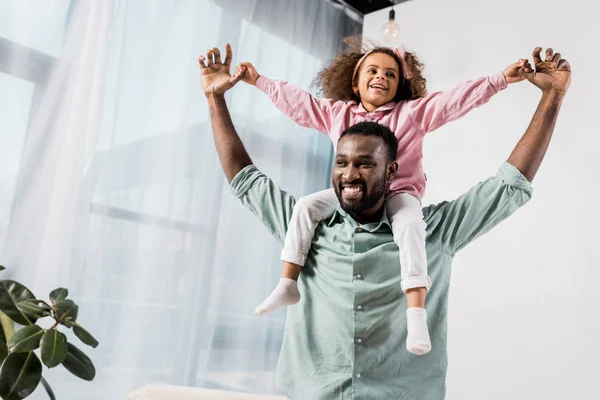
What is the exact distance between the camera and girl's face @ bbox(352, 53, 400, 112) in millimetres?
1597

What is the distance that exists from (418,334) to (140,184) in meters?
1.73

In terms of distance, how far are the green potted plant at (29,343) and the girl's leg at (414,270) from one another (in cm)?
84

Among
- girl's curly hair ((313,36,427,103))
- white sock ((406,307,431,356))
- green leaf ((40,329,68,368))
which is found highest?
girl's curly hair ((313,36,427,103))

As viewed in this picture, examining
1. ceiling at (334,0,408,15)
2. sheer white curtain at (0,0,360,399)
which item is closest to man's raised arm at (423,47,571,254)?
sheer white curtain at (0,0,360,399)

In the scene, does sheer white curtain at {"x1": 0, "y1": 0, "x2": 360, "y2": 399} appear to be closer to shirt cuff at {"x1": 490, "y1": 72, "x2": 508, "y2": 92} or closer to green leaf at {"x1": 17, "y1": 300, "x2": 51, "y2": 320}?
green leaf at {"x1": 17, "y1": 300, "x2": 51, "y2": 320}

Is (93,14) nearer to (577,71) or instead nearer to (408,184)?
(408,184)

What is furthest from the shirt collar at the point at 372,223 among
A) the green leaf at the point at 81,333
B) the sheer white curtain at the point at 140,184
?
the sheer white curtain at the point at 140,184

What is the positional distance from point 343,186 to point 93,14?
66.1 inches

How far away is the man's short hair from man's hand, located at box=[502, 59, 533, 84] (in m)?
0.28

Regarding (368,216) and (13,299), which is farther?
(13,299)

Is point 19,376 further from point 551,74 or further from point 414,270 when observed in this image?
point 551,74

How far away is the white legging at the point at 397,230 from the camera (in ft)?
4.27

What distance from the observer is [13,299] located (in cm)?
166

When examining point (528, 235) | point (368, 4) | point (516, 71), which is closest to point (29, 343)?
point (516, 71)
